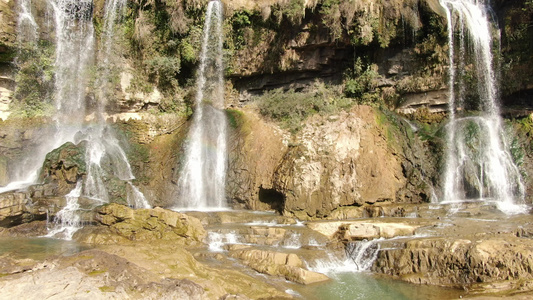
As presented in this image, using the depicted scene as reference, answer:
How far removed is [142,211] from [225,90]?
9665 millimetres

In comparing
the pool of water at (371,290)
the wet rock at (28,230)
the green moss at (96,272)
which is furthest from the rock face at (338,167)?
the green moss at (96,272)

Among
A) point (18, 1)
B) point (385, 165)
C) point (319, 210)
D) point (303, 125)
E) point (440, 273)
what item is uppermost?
point (18, 1)

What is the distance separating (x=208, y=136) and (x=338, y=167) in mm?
5745

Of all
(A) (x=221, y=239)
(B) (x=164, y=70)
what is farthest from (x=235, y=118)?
(A) (x=221, y=239)

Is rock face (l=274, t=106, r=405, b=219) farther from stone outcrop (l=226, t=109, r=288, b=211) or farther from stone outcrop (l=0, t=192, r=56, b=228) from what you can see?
stone outcrop (l=0, t=192, r=56, b=228)

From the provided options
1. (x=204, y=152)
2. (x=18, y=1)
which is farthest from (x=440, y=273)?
(x=18, y=1)

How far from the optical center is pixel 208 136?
689 inches

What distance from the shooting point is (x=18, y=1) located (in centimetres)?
1781

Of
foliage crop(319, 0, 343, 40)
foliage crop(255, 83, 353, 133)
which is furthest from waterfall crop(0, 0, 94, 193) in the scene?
foliage crop(319, 0, 343, 40)

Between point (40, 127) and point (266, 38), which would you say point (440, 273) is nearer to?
point (266, 38)

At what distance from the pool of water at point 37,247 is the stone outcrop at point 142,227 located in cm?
63

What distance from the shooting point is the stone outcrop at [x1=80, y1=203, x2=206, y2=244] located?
1099cm

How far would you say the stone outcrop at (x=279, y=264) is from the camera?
8.74m

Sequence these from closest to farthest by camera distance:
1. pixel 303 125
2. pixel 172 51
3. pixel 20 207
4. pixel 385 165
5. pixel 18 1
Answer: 1. pixel 20 207
2. pixel 385 165
3. pixel 303 125
4. pixel 18 1
5. pixel 172 51
